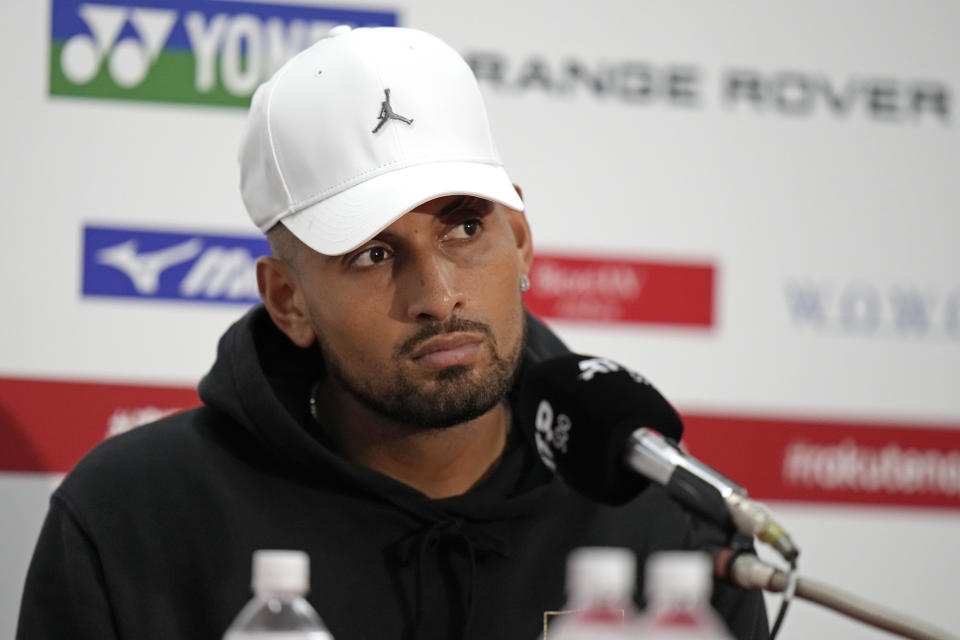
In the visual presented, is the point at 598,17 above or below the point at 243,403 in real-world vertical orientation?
above

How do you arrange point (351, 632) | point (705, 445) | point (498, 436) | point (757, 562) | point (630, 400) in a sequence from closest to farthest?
point (757, 562) < point (630, 400) < point (351, 632) < point (498, 436) < point (705, 445)

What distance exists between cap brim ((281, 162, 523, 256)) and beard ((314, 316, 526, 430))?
126mm

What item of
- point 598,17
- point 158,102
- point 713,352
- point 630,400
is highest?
point 598,17

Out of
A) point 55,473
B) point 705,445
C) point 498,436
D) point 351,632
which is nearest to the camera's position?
point 351,632

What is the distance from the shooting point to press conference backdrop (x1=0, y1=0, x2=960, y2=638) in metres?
2.21

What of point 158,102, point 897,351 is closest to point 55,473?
point 158,102

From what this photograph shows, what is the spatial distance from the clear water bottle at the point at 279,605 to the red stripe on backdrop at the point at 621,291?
1.32 metres

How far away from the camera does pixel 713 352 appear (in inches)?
96.2

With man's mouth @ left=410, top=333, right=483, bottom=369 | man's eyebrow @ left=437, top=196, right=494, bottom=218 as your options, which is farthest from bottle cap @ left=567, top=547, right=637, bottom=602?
man's eyebrow @ left=437, top=196, right=494, bottom=218

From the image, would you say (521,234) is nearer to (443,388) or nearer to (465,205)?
(465,205)

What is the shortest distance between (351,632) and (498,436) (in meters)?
0.32

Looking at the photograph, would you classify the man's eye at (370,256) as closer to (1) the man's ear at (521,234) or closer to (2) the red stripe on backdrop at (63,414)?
(1) the man's ear at (521,234)

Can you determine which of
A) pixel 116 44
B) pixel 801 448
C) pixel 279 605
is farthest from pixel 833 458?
pixel 279 605

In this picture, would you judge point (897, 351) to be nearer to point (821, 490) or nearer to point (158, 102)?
point (821, 490)
